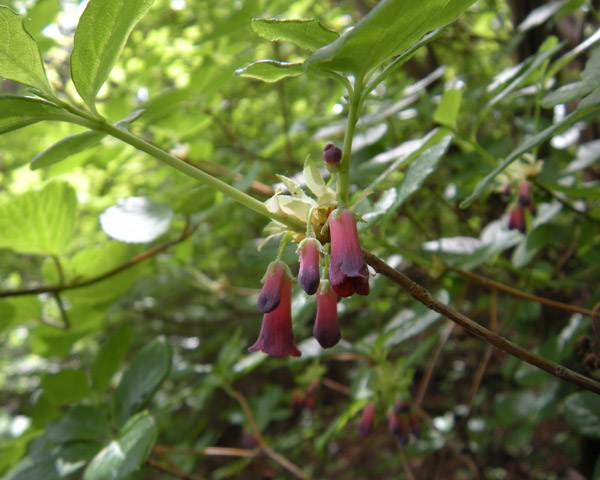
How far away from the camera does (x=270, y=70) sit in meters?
0.77

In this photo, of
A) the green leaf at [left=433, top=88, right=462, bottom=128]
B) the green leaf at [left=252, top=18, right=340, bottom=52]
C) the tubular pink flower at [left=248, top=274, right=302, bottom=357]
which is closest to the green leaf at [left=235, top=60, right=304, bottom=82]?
the green leaf at [left=252, top=18, right=340, bottom=52]

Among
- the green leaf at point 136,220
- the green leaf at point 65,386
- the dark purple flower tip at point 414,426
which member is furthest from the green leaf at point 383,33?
the dark purple flower tip at point 414,426

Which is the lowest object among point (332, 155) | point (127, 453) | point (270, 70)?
point (127, 453)

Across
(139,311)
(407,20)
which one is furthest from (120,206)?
(139,311)

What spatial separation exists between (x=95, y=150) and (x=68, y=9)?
186cm

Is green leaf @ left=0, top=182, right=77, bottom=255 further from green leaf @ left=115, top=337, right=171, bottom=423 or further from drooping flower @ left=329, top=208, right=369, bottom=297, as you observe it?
drooping flower @ left=329, top=208, right=369, bottom=297

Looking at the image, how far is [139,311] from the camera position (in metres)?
3.75

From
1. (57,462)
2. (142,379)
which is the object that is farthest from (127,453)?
(57,462)

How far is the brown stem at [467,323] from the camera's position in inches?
27.6

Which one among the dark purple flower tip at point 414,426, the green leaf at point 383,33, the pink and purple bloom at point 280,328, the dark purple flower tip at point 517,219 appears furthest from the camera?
the dark purple flower tip at point 414,426

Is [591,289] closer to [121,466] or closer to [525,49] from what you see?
[525,49]

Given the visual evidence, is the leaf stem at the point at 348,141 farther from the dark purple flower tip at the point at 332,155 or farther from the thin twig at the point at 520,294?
the thin twig at the point at 520,294

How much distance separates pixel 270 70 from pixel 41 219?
1137 millimetres

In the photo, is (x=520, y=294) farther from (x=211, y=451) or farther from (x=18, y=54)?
(x=211, y=451)
